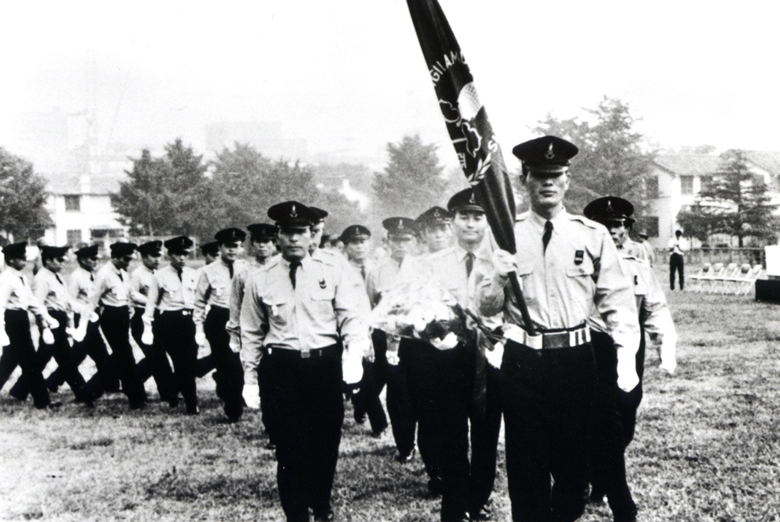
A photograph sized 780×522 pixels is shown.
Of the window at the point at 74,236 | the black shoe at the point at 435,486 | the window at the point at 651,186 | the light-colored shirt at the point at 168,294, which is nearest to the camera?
the black shoe at the point at 435,486

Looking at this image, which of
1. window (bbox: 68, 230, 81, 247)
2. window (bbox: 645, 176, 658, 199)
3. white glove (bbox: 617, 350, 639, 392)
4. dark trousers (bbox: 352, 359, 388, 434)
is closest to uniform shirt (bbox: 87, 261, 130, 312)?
dark trousers (bbox: 352, 359, 388, 434)

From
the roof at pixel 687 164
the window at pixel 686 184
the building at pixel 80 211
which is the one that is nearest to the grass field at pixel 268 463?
the window at pixel 686 184

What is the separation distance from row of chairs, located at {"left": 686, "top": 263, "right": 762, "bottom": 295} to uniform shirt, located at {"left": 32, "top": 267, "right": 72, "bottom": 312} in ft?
56.2

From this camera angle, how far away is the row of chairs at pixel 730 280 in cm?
2058

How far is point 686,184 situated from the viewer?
44.9m

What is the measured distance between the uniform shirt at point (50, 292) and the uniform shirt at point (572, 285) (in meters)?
7.74

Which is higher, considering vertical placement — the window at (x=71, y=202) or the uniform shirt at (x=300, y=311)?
the window at (x=71, y=202)

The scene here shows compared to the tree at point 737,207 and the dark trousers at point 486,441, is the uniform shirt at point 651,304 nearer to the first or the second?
the dark trousers at point 486,441

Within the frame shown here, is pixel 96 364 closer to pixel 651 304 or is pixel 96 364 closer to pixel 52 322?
pixel 52 322

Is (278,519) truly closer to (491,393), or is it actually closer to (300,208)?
(491,393)

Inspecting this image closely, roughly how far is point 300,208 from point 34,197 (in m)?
35.4

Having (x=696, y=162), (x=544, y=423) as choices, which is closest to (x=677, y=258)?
(x=544, y=423)

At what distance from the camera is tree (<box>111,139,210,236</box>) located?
37.4 m

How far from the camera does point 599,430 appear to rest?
4.71m
